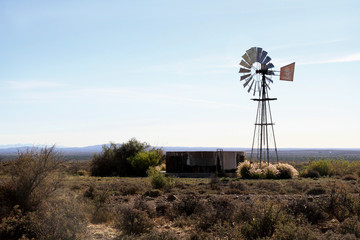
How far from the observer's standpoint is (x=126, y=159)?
31859 millimetres

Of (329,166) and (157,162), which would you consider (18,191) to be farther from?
(329,166)

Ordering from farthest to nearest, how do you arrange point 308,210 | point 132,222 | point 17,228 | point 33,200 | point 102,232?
point 308,210, point 33,200, point 102,232, point 132,222, point 17,228

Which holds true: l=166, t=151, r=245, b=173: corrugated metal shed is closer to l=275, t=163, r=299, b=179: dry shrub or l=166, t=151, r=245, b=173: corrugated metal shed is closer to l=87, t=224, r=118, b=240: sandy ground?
l=275, t=163, r=299, b=179: dry shrub

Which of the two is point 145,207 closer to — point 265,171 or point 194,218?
point 194,218

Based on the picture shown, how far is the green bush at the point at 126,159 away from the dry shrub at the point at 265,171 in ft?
25.1

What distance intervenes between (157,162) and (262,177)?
9.39 m

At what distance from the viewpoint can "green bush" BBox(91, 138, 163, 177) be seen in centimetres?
3045

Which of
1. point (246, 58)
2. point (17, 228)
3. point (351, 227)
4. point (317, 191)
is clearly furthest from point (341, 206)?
point (246, 58)

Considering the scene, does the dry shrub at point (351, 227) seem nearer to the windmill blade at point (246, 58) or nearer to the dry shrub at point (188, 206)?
the dry shrub at point (188, 206)

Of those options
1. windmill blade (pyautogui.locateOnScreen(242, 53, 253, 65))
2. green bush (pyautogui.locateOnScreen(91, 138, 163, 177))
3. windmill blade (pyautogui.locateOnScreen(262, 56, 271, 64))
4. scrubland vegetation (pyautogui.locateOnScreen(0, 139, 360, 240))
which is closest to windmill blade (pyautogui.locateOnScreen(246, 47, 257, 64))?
windmill blade (pyautogui.locateOnScreen(242, 53, 253, 65))

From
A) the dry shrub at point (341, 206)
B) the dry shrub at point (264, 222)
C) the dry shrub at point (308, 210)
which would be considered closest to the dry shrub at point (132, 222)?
the dry shrub at point (264, 222)

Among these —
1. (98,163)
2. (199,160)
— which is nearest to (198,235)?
(199,160)

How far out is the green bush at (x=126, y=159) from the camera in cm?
3045

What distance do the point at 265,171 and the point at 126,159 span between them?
1169 cm
